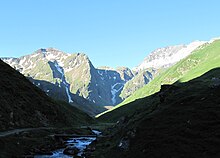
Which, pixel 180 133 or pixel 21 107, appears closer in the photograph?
pixel 180 133

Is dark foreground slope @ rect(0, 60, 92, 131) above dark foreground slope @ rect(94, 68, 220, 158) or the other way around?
above

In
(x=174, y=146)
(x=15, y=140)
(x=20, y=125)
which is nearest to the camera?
(x=174, y=146)

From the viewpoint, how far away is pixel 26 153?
69.5 metres

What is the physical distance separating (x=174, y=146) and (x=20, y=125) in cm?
8309

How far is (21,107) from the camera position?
13200 centimetres

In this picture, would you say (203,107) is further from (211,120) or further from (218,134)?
(218,134)

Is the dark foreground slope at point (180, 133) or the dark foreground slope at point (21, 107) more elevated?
the dark foreground slope at point (21, 107)

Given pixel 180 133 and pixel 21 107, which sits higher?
pixel 21 107

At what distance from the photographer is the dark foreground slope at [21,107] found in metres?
114

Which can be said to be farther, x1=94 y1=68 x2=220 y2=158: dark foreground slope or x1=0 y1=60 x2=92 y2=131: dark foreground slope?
x1=0 y1=60 x2=92 y2=131: dark foreground slope

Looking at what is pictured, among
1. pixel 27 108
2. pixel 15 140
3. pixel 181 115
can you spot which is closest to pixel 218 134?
pixel 181 115

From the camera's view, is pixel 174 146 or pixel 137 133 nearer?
pixel 174 146

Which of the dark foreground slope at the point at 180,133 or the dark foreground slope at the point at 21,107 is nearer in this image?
the dark foreground slope at the point at 180,133

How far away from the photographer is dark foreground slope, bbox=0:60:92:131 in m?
114
